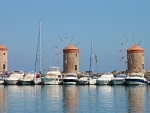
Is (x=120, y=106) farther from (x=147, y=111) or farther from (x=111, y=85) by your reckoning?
(x=111, y=85)

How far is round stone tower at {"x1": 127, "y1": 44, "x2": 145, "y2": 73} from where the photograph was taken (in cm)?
8906

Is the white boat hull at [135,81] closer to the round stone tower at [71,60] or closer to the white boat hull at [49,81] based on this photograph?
the white boat hull at [49,81]

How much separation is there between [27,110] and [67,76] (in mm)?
42400

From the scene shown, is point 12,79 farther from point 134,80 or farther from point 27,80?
point 134,80

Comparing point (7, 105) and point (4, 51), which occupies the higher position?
point (4, 51)

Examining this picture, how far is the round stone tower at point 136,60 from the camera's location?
89062 millimetres

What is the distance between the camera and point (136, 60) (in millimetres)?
89500

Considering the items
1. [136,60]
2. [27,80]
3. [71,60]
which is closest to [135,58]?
[136,60]

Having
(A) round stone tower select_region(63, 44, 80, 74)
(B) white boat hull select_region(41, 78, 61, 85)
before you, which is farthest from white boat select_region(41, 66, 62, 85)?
(A) round stone tower select_region(63, 44, 80, 74)

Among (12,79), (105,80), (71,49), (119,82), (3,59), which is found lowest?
(119,82)

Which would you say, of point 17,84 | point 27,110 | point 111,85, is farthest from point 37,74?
point 27,110

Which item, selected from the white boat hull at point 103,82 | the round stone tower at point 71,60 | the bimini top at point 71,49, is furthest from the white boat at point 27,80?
the bimini top at point 71,49

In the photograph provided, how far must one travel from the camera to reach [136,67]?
293 feet

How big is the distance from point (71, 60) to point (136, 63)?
1183 centimetres
